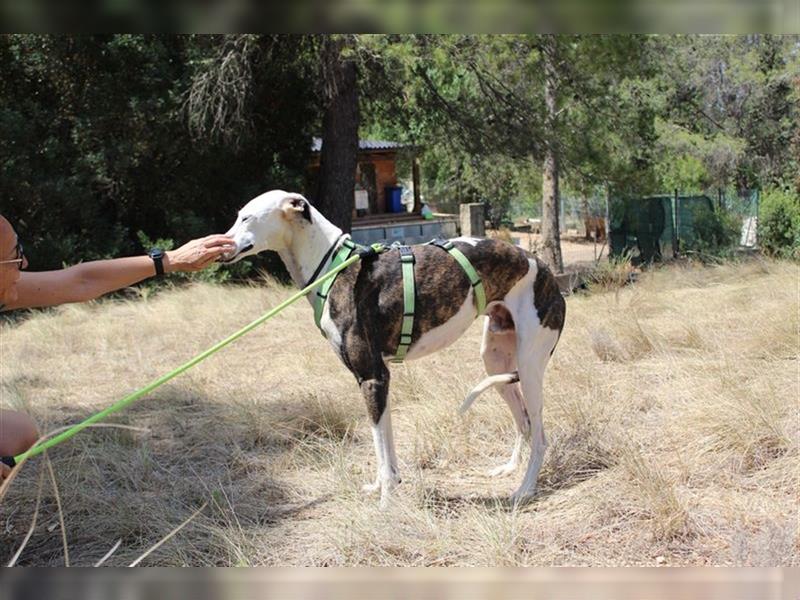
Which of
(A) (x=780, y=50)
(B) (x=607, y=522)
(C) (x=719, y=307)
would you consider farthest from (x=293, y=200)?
(A) (x=780, y=50)

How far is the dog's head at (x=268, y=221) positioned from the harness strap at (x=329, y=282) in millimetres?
256

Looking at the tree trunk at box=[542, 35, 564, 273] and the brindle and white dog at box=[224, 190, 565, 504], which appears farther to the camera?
the tree trunk at box=[542, 35, 564, 273]

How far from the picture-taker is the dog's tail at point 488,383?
4.40m

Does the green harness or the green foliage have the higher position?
the green foliage

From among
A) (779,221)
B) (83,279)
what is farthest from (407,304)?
(779,221)

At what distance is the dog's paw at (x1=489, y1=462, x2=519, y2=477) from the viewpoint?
193 inches

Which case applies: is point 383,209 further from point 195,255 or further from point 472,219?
point 195,255

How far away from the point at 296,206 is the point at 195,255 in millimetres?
789

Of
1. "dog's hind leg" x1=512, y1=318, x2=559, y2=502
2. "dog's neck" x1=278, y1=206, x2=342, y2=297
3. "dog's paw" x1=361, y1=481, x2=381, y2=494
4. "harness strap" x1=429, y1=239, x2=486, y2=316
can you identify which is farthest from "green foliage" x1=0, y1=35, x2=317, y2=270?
"dog's paw" x1=361, y1=481, x2=381, y2=494

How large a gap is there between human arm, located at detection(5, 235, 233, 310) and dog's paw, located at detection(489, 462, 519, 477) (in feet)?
7.81

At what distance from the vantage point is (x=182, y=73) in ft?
47.5

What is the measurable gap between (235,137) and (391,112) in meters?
3.01

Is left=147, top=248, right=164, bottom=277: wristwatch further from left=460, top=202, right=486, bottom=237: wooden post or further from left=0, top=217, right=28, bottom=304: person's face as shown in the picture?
left=460, top=202, right=486, bottom=237: wooden post
